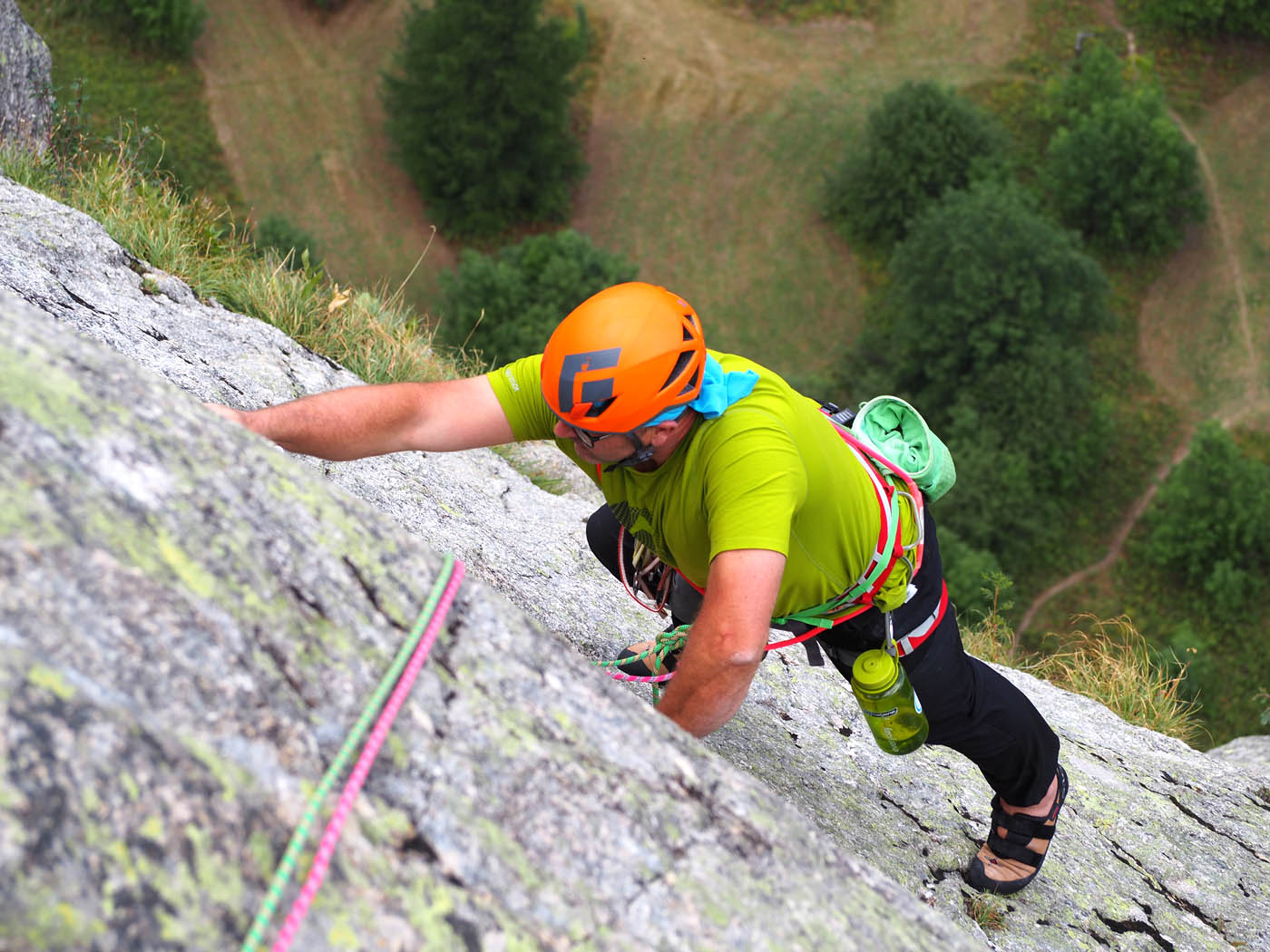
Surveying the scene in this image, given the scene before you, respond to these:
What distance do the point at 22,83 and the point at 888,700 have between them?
25.7ft

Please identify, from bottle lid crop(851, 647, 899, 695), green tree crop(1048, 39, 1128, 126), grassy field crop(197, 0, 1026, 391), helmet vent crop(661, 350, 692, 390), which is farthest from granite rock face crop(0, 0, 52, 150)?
green tree crop(1048, 39, 1128, 126)

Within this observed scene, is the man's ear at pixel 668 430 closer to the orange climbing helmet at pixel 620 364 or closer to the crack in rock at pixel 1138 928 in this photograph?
the orange climbing helmet at pixel 620 364

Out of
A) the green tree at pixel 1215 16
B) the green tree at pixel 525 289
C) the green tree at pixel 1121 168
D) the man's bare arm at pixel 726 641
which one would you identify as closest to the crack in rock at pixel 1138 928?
the man's bare arm at pixel 726 641

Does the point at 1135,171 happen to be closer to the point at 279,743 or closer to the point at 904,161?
the point at 904,161

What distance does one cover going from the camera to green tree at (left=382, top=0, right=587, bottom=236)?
33.0 metres

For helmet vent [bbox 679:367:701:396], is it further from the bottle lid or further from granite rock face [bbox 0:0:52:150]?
granite rock face [bbox 0:0:52:150]

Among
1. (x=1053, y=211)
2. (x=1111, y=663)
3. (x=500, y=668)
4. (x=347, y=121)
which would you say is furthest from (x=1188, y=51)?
(x=500, y=668)

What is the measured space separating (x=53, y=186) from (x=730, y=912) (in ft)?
22.3

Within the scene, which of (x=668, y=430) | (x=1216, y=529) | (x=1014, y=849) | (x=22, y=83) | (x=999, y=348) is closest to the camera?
(x=668, y=430)

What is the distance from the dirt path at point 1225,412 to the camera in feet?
91.2

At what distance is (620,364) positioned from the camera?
2812 mm

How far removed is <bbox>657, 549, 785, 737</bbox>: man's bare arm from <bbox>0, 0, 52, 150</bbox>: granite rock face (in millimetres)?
6899

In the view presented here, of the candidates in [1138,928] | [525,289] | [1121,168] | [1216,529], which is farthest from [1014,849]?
[1121,168]

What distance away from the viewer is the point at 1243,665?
1020 inches
